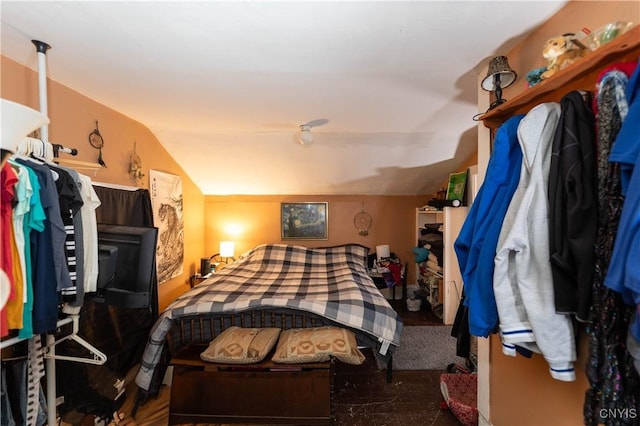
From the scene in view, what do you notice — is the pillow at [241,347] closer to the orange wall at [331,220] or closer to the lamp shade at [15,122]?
the lamp shade at [15,122]

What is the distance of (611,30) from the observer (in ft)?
2.62

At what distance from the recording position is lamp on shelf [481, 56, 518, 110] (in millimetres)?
1256

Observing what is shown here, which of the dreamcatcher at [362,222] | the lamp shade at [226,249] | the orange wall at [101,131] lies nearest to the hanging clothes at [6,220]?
the orange wall at [101,131]

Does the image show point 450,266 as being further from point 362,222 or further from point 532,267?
point 532,267

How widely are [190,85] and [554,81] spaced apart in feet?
6.10

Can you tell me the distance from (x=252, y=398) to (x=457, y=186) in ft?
10.0

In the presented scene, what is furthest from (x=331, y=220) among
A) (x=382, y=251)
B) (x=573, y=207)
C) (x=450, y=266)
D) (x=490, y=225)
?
(x=573, y=207)

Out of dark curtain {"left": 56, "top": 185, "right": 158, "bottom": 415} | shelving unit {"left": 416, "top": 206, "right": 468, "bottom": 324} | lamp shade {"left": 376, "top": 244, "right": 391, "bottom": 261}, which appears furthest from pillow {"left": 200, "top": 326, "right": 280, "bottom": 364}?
lamp shade {"left": 376, "top": 244, "right": 391, "bottom": 261}

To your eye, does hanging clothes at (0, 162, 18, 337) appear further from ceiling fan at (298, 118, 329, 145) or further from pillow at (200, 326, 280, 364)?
ceiling fan at (298, 118, 329, 145)

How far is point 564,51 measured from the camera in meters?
0.95

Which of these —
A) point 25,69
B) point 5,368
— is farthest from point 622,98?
point 25,69

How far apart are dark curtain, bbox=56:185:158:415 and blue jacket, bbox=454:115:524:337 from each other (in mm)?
1645

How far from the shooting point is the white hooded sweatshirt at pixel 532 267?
83 cm

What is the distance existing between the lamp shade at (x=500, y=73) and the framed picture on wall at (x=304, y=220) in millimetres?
3075
